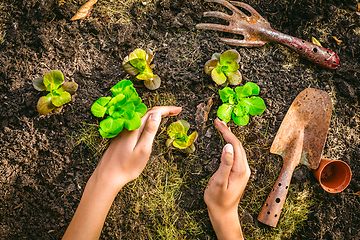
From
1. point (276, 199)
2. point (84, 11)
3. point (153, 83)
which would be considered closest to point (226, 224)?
point (276, 199)

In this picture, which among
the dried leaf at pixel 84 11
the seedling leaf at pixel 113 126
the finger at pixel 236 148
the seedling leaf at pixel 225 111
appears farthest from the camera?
the dried leaf at pixel 84 11

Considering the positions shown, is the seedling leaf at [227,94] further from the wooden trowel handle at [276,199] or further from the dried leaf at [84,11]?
the dried leaf at [84,11]

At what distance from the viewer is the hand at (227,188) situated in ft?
5.12

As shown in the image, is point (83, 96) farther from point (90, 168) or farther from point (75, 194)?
point (75, 194)

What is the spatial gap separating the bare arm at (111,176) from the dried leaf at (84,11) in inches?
39.9

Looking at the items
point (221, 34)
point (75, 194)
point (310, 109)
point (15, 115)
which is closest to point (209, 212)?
point (75, 194)

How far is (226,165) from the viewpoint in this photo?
5.01 ft

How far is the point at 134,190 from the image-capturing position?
176 cm

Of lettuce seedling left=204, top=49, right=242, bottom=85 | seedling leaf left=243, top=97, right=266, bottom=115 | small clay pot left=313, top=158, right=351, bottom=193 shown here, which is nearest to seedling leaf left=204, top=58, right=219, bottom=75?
lettuce seedling left=204, top=49, right=242, bottom=85

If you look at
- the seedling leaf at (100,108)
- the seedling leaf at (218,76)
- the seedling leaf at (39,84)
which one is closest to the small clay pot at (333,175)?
the seedling leaf at (218,76)

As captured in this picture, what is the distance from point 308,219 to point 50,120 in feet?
7.38

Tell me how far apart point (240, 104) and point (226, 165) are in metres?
0.48

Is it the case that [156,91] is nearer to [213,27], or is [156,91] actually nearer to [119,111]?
[119,111]

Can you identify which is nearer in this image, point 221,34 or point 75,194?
point 75,194
